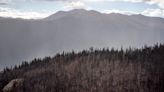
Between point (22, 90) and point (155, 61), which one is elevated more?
point (155, 61)

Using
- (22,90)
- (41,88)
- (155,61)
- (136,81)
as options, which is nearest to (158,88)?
(136,81)

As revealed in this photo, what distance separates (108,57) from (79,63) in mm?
1279

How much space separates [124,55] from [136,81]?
3.99 meters

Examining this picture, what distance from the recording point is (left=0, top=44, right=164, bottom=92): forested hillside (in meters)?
11.1

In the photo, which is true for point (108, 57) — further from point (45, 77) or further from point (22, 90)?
point (22, 90)

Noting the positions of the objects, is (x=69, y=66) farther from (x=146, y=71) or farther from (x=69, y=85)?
(x=146, y=71)

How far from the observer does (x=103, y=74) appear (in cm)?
1259

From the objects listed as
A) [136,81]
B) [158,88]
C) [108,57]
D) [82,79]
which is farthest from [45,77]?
[158,88]

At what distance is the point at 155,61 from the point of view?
1326 centimetres

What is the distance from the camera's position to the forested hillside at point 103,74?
1111 cm

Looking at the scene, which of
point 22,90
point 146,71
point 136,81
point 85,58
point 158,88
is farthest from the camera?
point 85,58

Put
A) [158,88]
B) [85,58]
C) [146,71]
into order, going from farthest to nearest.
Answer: [85,58] → [146,71] → [158,88]

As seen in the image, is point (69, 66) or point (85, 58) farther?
point (85, 58)

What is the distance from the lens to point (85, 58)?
15352mm
